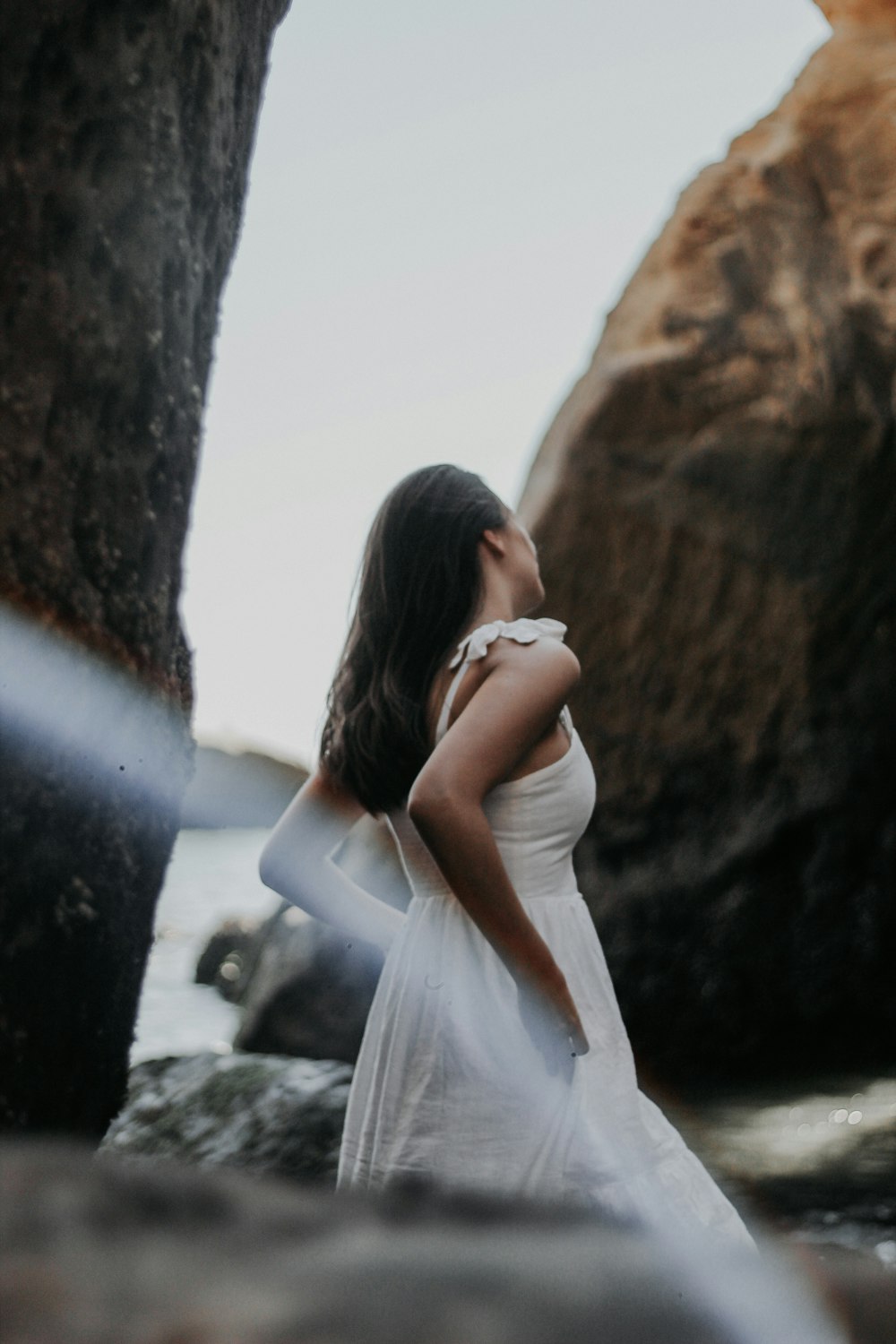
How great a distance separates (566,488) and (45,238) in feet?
14.1

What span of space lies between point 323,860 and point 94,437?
3.34 feet

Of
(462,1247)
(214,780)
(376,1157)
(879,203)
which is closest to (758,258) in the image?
(879,203)

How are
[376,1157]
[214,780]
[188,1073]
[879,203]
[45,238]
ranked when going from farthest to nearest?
[214,780], [879,203], [188,1073], [376,1157], [45,238]

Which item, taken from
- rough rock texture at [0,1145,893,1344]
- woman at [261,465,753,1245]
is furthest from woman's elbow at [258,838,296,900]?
rough rock texture at [0,1145,893,1344]

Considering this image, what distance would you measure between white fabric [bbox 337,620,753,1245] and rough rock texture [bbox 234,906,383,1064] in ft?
10.4

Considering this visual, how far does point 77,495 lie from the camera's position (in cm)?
117

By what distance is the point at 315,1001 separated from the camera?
499cm

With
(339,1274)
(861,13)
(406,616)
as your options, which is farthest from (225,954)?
(339,1274)

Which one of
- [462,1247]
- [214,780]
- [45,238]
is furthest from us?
[214,780]

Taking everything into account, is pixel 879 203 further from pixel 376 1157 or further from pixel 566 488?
pixel 376 1157

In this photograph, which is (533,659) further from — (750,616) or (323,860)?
(750,616)

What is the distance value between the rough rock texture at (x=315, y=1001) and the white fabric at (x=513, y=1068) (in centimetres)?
316

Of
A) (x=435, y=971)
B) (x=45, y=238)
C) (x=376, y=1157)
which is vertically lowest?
(x=376, y=1157)

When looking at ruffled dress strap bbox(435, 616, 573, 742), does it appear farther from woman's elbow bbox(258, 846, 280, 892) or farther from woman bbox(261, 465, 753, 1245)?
woman's elbow bbox(258, 846, 280, 892)
